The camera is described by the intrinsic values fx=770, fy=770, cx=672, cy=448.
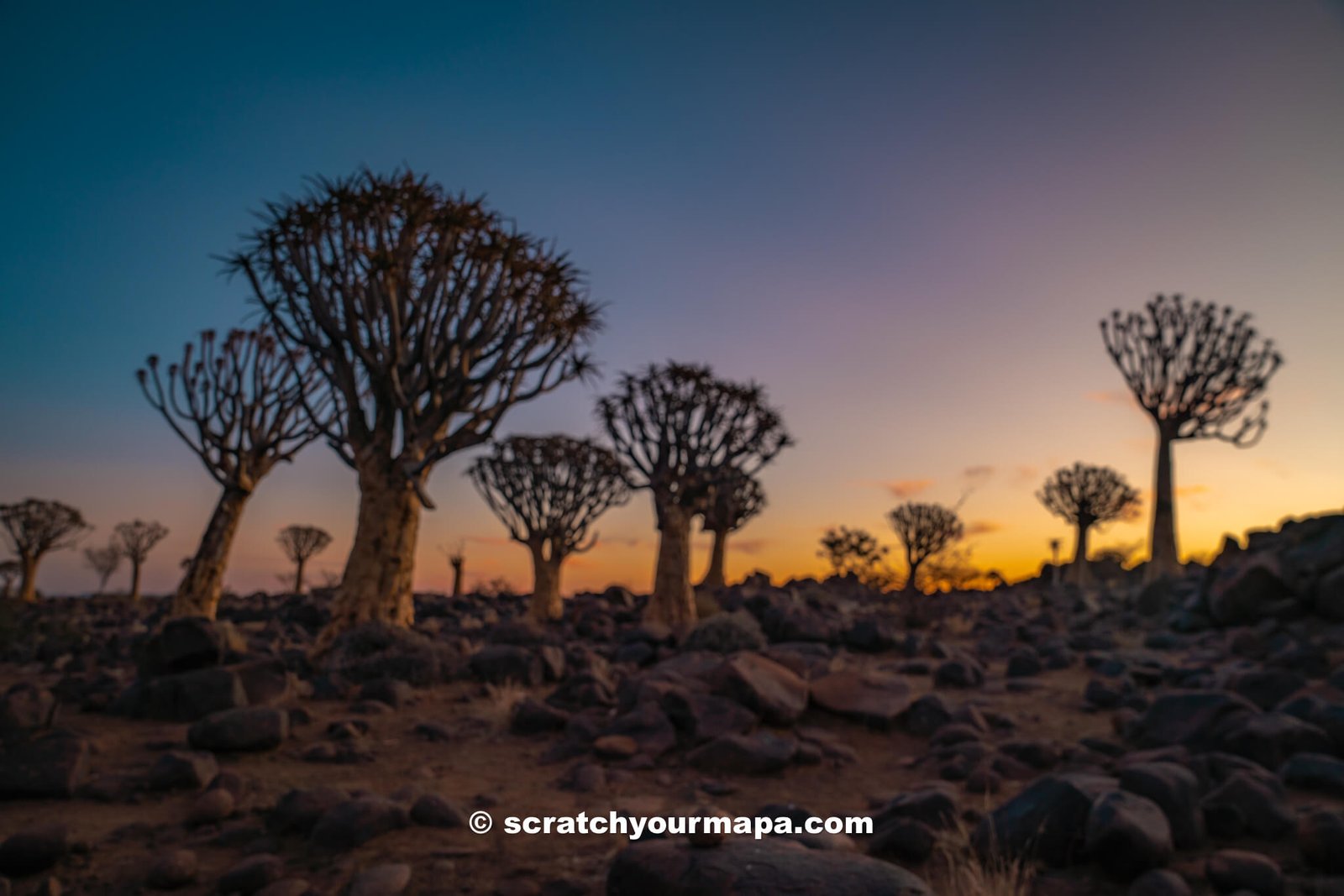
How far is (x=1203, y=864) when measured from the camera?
419 centimetres

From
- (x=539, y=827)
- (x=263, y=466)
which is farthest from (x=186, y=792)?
(x=263, y=466)

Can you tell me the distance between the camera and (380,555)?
11305mm

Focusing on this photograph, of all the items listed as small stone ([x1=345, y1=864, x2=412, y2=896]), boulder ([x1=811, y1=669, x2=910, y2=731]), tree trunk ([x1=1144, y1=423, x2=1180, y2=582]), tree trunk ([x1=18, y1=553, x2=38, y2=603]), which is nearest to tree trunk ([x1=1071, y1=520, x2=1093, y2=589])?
tree trunk ([x1=1144, y1=423, x2=1180, y2=582])

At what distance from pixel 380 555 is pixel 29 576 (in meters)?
31.6

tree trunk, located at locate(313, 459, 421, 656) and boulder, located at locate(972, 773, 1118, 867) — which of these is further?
tree trunk, located at locate(313, 459, 421, 656)

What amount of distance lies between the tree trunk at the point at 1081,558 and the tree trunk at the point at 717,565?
13293mm

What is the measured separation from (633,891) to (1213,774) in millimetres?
4392

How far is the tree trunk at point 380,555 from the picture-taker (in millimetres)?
11094

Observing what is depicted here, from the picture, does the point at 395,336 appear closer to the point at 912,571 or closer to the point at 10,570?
the point at 912,571

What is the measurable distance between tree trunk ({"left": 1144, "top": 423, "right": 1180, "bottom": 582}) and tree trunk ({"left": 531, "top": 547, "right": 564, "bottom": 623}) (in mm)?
16010

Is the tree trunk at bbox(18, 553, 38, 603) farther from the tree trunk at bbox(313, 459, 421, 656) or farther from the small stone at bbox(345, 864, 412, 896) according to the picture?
the small stone at bbox(345, 864, 412, 896)

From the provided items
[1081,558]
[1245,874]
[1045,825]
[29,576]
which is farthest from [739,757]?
[29,576]

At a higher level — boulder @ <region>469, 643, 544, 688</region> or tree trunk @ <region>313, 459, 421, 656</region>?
tree trunk @ <region>313, 459, 421, 656</region>

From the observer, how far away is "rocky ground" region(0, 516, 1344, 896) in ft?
13.3
